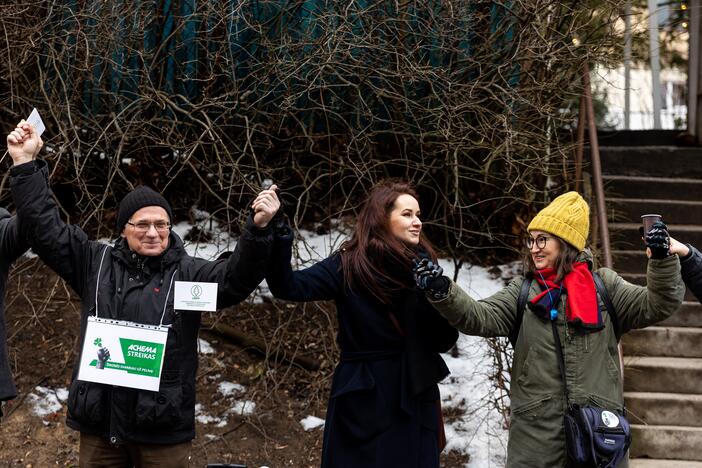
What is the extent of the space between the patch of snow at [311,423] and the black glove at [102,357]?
9.85 feet

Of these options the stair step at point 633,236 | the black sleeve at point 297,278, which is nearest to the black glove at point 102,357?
the black sleeve at point 297,278

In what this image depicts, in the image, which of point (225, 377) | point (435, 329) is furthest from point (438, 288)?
point (225, 377)

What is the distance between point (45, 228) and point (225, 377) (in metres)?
3.39

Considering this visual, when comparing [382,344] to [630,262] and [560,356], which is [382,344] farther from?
[630,262]

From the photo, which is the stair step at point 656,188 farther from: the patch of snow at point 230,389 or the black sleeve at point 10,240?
the black sleeve at point 10,240

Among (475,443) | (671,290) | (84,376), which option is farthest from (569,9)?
(84,376)

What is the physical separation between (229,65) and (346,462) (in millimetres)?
3805

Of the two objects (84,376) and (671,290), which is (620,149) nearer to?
(671,290)

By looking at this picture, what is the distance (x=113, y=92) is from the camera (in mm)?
6980

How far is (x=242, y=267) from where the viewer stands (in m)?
3.73

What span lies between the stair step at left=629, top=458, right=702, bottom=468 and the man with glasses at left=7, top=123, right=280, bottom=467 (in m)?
3.31

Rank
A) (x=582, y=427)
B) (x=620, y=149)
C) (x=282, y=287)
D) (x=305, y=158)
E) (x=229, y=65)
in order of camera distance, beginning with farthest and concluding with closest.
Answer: (x=620, y=149) < (x=305, y=158) < (x=229, y=65) < (x=282, y=287) < (x=582, y=427)

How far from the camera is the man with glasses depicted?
3.70 meters

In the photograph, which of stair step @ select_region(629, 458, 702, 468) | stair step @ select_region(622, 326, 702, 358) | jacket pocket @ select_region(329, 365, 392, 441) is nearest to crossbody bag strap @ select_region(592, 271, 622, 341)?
jacket pocket @ select_region(329, 365, 392, 441)
